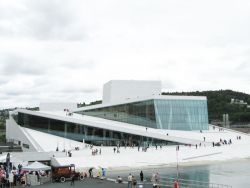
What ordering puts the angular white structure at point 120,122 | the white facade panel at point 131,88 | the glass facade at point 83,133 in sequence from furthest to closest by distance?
the white facade panel at point 131,88 → the glass facade at point 83,133 → the angular white structure at point 120,122

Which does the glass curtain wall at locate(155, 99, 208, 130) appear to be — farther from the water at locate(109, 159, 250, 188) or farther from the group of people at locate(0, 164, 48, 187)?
the group of people at locate(0, 164, 48, 187)

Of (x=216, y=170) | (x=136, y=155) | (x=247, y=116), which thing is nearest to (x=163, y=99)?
(x=136, y=155)

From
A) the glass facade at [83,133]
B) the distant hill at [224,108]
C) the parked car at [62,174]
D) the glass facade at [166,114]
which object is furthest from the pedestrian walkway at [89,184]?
the distant hill at [224,108]

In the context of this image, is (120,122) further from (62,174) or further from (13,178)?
(13,178)

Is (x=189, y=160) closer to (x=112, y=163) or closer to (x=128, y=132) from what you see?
(x=112, y=163)

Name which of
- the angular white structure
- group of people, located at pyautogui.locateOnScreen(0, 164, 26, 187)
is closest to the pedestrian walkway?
group of people, located at pyautogui.locateOnScreen(0, 164, 26, 187)

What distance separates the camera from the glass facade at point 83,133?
143 ft

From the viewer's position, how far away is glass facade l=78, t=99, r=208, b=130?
4762cm

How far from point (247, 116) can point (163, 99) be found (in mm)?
33686

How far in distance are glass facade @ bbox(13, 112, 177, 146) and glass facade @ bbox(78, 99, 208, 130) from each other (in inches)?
185

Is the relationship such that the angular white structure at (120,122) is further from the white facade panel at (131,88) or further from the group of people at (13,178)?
the group of people at (13,178)

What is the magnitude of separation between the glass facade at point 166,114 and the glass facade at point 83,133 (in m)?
4.71

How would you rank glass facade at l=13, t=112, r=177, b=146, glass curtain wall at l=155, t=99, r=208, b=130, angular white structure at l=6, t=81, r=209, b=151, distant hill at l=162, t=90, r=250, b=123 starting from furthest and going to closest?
distant hill at l=162, t=90, r=250, b=123, glass curtain wall at l=155, t=99, r=208, b=130, glass facade at l=13, t=112, r=177, b=146, angular white structure at l=6, t=81, r=209, b=151

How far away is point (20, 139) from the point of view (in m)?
45.6
